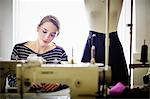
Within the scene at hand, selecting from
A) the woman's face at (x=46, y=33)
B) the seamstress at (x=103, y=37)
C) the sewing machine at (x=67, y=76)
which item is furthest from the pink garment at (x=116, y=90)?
the woman's face at (x=46, y=33)

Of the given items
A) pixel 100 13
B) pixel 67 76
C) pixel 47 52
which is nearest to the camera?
pixel 67 76

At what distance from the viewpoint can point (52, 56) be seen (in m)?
3.19

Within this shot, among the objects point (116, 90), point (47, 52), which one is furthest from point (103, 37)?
point (116, 90)

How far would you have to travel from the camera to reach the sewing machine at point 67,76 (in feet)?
5.66

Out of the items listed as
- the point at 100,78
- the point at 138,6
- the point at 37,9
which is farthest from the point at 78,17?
the point at 100,78

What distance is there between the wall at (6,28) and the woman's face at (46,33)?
358 millimetres

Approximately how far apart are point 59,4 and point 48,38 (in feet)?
1.48

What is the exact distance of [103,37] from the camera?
281cm

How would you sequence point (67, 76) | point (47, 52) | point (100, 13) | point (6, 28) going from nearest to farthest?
1. point (67, 76)
2. point (100, 13)
3. point (47, 52)
4. point (6, 28)

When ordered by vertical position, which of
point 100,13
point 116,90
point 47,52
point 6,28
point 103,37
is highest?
point 100,13

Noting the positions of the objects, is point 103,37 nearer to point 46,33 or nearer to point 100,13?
point 100,13

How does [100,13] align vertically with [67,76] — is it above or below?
above

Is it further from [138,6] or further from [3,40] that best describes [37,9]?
[138,6]

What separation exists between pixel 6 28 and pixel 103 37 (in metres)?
1.21
